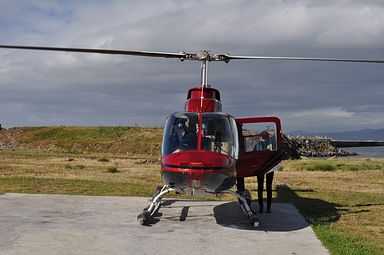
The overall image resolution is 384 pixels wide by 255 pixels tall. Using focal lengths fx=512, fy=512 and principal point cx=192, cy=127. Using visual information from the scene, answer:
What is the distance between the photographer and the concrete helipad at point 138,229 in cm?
864

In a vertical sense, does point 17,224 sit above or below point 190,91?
below

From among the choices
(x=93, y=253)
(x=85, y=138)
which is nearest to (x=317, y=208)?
(x=93, y=253)

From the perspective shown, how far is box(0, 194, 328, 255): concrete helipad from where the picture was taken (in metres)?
8.64

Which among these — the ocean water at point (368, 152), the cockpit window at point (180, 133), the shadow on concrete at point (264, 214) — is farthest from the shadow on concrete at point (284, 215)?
the ocean water at point (368, 152)

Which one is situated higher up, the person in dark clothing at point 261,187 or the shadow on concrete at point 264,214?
the person in dark clothing at point 261,187

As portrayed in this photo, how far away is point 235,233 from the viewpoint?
10.1 meters

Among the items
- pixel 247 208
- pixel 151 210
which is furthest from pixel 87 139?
pixel 247 208

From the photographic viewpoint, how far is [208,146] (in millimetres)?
10180

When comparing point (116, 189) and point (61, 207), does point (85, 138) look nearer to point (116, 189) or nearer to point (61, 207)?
point (116, 189)

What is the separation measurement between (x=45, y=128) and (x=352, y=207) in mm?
78646

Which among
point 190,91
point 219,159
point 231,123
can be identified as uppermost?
point 190,91

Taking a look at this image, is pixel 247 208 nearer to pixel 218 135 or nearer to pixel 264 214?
pixel 218 135

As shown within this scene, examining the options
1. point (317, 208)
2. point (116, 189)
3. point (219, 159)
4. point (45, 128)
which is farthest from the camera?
point (45, 128)

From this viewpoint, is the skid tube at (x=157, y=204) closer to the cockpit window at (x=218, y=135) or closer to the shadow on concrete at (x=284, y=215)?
the shadow on concrete at (x=284, y=215)
